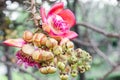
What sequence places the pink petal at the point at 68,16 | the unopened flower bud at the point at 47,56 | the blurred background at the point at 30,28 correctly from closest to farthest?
the unopened flower bud at the point at 47,56 < the pink petal at the point at 68,16 < the blurred background at the point at 30,28

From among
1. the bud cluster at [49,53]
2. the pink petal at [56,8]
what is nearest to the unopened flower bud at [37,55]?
the bud cluster at [49,53]

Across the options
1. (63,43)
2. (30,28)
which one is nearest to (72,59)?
(63,43)

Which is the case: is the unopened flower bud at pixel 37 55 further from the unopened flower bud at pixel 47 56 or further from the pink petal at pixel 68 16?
the pink petal at pixel 68 16

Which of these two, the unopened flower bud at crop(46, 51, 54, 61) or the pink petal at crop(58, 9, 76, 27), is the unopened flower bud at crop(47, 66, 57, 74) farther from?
the pink petal at crop(58, 9, 76, 27)

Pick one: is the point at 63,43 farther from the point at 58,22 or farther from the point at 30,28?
the point at 30,28

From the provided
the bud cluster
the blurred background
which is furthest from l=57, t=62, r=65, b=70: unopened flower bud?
the blurred background
